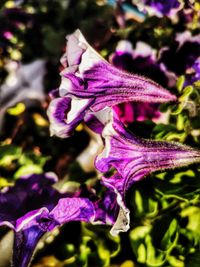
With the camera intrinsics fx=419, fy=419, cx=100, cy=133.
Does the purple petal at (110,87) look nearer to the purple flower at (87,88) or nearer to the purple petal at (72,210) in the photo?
the purple flower at (87,88)

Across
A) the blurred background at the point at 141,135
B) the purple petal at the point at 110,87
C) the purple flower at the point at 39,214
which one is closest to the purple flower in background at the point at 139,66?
the blurred background at the point at 141,135

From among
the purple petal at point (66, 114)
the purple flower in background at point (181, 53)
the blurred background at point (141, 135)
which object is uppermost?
the purple petal at point (66, 114)

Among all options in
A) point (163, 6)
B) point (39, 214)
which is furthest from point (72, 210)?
point (163, 6)

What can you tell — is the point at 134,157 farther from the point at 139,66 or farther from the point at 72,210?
the point at 139,66

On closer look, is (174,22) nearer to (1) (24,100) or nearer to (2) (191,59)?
(2) (191,59)

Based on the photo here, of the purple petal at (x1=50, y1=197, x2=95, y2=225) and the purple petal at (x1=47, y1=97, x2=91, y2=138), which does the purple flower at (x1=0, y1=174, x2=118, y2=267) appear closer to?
the purple petal at (x1=50, y1=197, x2=95, y2=225)

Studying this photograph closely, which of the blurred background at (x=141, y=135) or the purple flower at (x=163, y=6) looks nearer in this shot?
the blurred background at (x=141, y=135)
